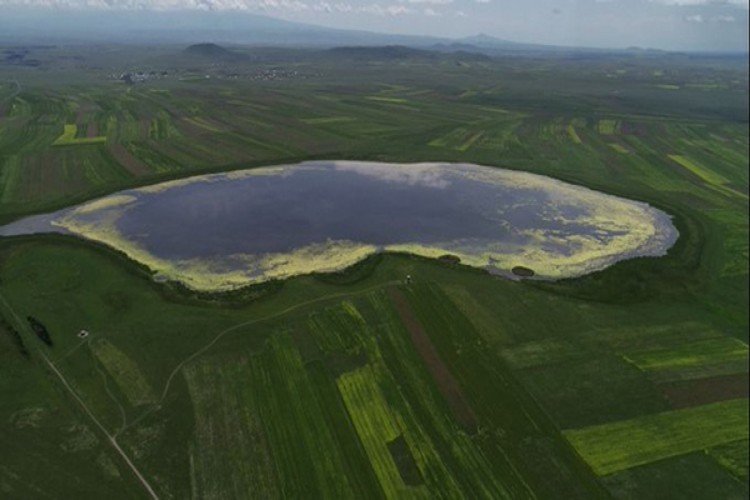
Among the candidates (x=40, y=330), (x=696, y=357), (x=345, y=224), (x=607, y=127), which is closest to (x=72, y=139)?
(x=345, y=224)

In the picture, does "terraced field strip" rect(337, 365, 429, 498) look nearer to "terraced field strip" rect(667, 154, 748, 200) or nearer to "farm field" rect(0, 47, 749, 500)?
"farm field" rect(0, 47, 749, 500)

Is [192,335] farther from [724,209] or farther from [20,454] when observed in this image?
[724,209]

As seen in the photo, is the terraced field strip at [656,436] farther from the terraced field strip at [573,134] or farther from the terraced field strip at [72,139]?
the terraced field strip at [72,139]

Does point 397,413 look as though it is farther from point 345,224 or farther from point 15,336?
point 345,224

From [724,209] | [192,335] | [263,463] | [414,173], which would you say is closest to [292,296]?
[192,335]

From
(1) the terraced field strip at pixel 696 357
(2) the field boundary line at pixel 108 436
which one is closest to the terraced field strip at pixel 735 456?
(1) the terraced field strip at pixel 696 357

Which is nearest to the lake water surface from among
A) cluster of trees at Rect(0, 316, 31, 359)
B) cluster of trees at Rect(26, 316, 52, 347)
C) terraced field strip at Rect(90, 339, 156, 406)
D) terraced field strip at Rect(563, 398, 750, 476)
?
terraced field strip at Rect(90, 339, 156, 406)
